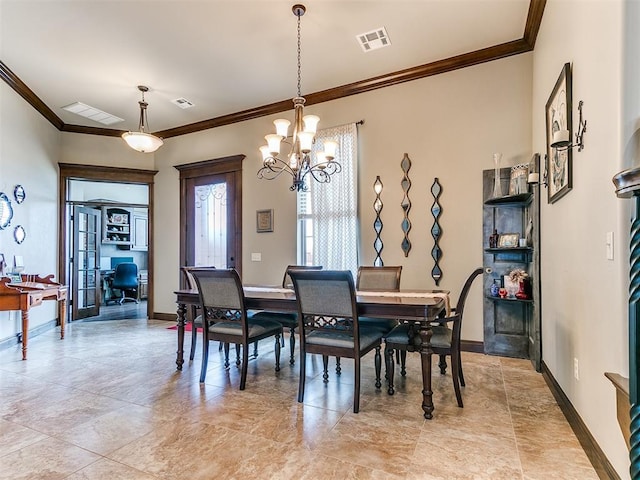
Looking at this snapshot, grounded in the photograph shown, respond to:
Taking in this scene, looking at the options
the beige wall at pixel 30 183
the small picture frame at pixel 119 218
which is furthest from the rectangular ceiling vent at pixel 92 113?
the small picture frame at pixel 119 218

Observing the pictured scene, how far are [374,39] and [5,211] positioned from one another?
453cm

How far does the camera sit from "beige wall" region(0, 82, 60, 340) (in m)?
4.29

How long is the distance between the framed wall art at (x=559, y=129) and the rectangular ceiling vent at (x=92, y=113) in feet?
18.6

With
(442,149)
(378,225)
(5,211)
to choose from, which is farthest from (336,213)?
(5,211)

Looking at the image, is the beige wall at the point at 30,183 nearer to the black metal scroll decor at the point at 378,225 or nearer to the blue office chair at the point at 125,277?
the blue office chair at the point at 125,277

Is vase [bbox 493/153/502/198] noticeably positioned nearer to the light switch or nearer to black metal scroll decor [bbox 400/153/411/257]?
black metal scroll decor [bbox 400/153/411/257]

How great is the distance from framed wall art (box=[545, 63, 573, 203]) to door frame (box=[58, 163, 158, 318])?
5765 mm

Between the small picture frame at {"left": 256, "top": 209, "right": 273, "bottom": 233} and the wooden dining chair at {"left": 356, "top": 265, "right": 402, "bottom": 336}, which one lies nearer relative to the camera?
the wooden dining chair at {"left": 356, "top": 265, "right": 402, "bottom": 336}

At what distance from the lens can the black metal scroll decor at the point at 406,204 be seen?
4.27 m

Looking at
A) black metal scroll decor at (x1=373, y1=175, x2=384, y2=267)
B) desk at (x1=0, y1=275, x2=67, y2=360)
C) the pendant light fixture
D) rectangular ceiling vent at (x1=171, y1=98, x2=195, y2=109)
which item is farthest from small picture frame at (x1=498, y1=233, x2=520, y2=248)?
desk at (x1=0, y1=275, x2=67, y2=360)

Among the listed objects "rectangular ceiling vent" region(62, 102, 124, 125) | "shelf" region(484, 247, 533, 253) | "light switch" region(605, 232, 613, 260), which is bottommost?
"shelf" region(484, 247, 533, 253)

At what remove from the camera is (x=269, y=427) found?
7.39ft

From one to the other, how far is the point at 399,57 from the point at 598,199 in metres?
2.89

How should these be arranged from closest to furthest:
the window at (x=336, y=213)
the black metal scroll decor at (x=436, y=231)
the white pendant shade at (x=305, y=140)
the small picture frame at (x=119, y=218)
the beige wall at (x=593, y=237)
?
the beige wall at (x=593, y=237) → the white pendant shade at (x=305, y=140) → the black metal scroll decor at (x=436, y=231) → the window at (x=336, y=213) → the small picture frame at (x=119, y=218)
